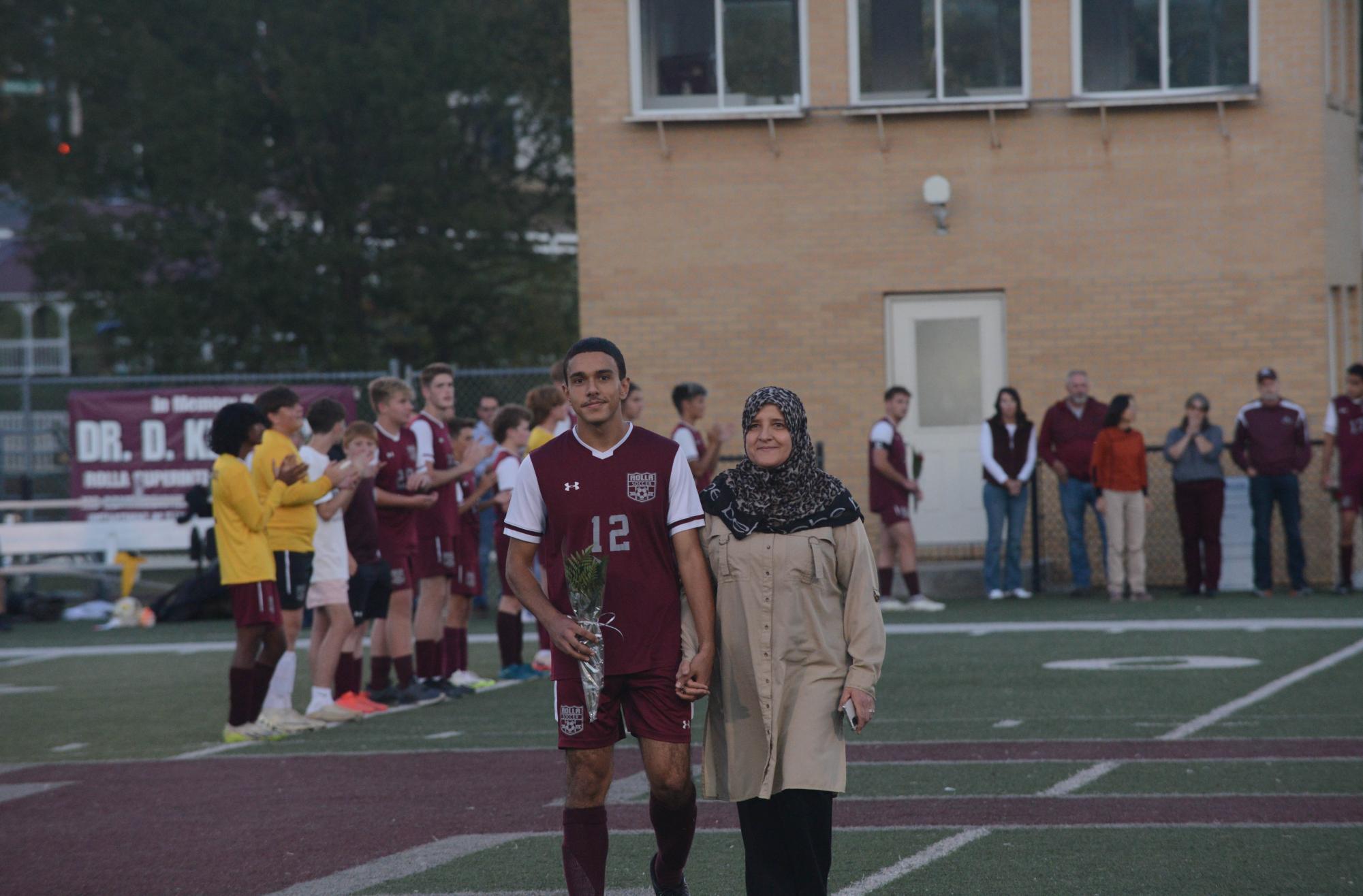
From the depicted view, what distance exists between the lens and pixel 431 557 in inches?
515

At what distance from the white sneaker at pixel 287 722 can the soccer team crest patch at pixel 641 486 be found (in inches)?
239

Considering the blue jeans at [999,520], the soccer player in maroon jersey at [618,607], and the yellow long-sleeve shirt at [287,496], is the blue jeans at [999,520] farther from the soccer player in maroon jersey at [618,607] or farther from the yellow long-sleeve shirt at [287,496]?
the soccer player in maroon jersey at [618,607]

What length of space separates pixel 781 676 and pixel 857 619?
30cm

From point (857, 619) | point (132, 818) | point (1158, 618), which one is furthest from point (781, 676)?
point (1158, 618)

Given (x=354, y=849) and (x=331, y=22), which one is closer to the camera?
(x=354, y=849)

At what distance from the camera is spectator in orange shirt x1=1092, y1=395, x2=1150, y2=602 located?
19.1m

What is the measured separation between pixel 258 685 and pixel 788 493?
258 inches

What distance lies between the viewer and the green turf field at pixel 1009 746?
285 inches

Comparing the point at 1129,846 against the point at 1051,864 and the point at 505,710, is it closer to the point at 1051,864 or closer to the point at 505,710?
the point at 1051,864

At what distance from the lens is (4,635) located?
19953 mm

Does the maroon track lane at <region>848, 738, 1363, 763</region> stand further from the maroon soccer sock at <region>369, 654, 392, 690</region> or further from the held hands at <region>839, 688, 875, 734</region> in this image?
the held hands at <region>839, 688, 875, 734</region>

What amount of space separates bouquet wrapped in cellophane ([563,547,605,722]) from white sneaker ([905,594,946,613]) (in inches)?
505

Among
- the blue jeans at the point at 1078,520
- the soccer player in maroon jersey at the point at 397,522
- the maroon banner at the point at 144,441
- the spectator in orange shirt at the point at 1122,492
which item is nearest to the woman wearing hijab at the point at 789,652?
the soccer player in maroon jersey at the point at 397,522

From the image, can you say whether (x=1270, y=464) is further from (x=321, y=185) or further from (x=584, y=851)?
(x=321, y=185)
